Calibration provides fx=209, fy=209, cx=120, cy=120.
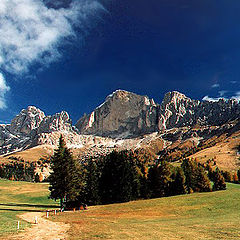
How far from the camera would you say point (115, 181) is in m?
58.6

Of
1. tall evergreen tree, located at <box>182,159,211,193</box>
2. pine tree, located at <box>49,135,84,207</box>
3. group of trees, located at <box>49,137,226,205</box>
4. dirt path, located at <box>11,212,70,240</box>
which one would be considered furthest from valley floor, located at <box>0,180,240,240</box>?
tall evergreen tree, located at <box>182,159,211,193</box>

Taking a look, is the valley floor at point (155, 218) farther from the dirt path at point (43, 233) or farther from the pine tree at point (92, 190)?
the pine tree at point (92, 190)

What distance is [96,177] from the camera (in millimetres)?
59531

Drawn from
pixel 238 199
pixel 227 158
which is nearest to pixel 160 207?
pixel 238 199

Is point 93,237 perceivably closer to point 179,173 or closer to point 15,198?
point 179,173

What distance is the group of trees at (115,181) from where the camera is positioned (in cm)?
4769

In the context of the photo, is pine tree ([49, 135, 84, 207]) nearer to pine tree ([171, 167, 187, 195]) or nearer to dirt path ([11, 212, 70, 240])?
dirt path ([11, 212, 70, 240])

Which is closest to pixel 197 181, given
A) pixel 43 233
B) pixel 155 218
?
pixel 155 218

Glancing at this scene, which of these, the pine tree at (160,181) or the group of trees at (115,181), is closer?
the group of trees at (115,181)

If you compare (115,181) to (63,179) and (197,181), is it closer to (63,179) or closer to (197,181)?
(63,179)

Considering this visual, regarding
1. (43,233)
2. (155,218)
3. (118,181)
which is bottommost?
(155,218)

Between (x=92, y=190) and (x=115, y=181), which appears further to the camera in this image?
(x=115, y=181)

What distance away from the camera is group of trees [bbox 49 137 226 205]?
156 feet

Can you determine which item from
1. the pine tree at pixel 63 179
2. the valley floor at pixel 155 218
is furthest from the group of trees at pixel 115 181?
the valley floor at pixel 155 218
